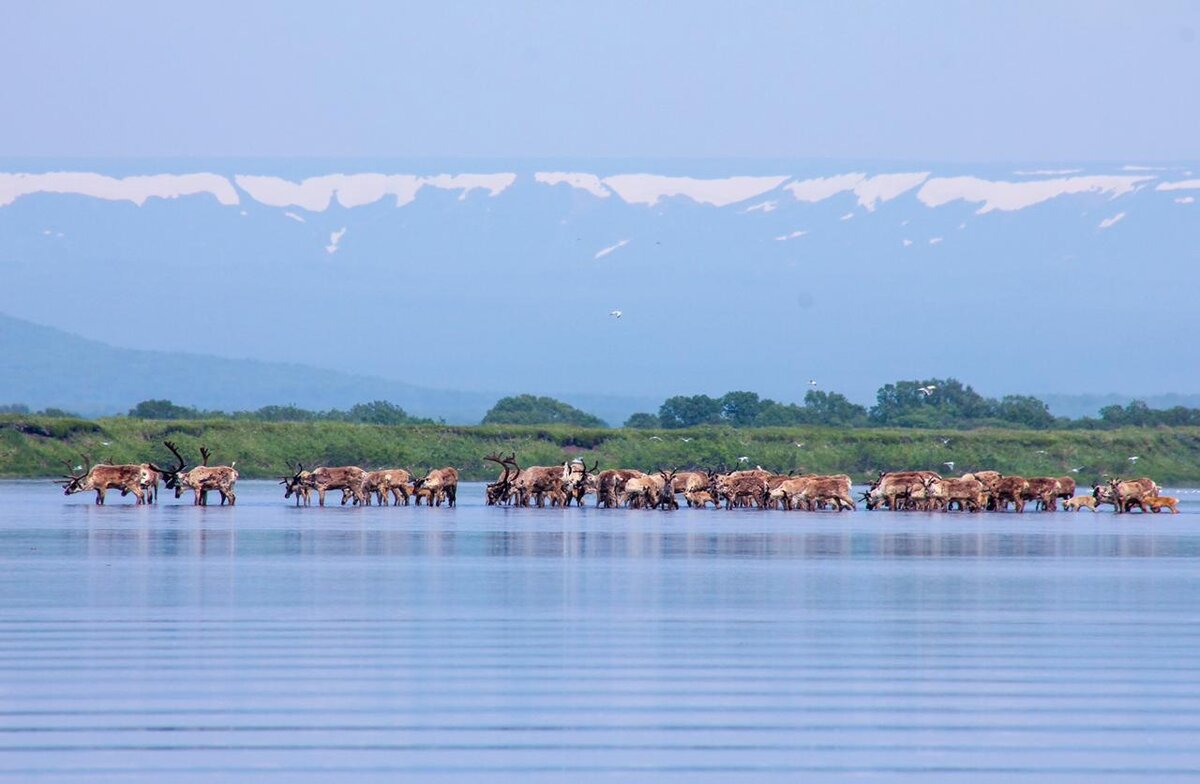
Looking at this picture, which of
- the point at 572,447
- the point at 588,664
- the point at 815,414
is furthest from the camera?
the point at 815,414

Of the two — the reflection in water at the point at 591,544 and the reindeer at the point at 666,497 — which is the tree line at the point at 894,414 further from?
the reflection in water at the point at 591,544

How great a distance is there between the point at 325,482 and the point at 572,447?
98.5 ft

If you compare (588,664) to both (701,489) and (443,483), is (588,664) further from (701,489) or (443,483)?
(701,489)

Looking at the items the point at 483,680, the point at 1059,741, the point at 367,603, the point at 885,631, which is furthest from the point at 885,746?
the point at 367,603

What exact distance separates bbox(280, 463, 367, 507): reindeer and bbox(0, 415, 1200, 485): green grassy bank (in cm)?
2006

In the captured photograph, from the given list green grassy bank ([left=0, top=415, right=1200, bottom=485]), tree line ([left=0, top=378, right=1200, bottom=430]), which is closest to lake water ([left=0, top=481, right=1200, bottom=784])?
green grassy bank ([left=0, top=415, right=1200, bottom=485])

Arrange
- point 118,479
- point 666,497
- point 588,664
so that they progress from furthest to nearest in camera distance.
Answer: point 666,497, point 118,479, point 588,664

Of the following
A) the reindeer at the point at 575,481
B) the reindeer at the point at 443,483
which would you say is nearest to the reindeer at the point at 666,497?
the reindeer at the point at 575,481

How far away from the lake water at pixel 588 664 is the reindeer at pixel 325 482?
55.1ft

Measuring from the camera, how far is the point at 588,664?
1532 centimetres

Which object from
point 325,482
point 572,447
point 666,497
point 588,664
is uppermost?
point 572,447

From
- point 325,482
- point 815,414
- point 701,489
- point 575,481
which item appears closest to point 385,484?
point 325,482

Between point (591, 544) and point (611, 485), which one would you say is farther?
point (611, 485)

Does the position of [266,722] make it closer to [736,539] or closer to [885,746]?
[885,746]
